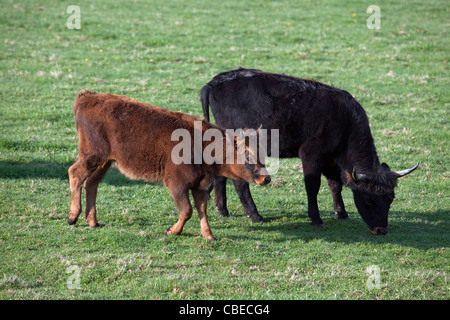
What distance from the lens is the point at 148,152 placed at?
8547mm

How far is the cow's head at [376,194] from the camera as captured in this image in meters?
9.16

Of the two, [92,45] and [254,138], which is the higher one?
[92,45]

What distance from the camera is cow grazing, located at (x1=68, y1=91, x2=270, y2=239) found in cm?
850

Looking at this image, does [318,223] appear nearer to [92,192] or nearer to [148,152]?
[148,152]

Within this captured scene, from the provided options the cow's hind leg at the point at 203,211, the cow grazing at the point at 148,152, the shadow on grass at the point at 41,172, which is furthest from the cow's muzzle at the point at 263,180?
the shadow on grass at the point at 41,172

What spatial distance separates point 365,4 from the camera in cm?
2836

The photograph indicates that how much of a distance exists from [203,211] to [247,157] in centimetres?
98

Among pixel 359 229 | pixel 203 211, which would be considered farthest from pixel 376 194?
pixel 203 211

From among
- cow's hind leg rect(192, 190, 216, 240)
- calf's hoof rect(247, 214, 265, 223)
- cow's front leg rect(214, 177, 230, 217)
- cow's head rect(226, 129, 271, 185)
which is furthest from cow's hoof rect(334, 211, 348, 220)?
cow's hind leg rect(192, 190, 216, 240)

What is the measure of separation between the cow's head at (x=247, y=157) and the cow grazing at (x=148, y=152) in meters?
0.01

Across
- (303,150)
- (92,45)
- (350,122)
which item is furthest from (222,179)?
(92,45)

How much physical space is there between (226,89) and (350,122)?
206 cm

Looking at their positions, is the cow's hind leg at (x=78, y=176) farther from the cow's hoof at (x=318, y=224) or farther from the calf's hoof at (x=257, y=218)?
the cow's hoof at (x=318, y=224)
